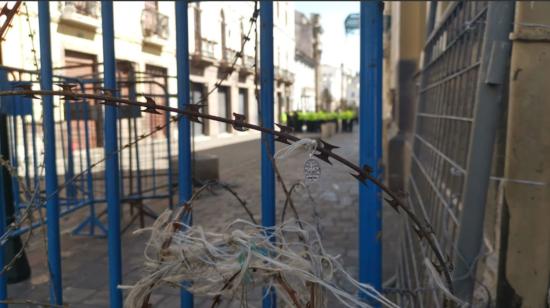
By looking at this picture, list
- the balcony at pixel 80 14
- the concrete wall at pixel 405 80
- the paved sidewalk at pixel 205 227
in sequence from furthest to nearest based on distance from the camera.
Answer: the balcony at pixel 80 14 < the concrete wall at pixel 405 80 < the paved sidewalk at pixel 205 227

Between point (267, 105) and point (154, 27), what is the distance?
18.4m

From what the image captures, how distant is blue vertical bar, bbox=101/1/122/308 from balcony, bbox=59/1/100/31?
44.8 feet

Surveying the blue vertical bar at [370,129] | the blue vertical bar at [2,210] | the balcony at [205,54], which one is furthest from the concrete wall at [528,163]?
the balcony at [205,54]

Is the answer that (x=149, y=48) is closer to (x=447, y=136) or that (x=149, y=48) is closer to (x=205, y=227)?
(x=205, y=227)

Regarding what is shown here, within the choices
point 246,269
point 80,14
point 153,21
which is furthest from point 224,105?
point 246,269

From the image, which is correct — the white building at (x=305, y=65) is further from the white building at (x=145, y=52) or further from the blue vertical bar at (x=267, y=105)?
the blue vertical bar at (x=267, y=105)

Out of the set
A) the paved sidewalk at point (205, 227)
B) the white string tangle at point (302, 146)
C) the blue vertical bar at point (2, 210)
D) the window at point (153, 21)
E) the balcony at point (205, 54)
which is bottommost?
the paved sidewalk at point (205, 227)

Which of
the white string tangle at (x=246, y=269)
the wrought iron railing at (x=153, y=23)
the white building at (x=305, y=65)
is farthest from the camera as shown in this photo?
the white building at (x=305, y=65)

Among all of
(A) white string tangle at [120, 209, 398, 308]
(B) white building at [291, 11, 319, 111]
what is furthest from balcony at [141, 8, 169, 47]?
(B) white building at [291, 11, 319, 111]

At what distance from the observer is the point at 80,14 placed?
14.4 m

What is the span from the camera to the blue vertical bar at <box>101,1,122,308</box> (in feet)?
5.81

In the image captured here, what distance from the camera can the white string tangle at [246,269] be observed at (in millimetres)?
1094

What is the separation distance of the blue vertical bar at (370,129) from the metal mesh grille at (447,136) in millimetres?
202

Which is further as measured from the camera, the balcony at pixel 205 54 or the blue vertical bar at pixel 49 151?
the balcony at pixel 205 54
